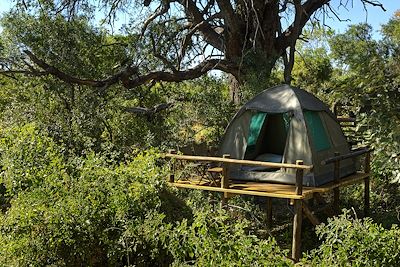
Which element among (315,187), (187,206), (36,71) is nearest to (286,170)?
(315,187)

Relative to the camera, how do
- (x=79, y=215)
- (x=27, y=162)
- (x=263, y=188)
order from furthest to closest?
(x=263, y=188) < (x=27, y=162) < (x=79, y=215)

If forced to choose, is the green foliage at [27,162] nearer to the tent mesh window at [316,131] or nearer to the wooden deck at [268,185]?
the wooden deck at [268,185]

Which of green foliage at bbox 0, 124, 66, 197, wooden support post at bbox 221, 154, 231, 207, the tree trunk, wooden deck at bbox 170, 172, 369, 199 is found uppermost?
the tree trunk

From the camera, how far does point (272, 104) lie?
29.6 ft

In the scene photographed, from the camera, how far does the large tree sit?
38.2 ft

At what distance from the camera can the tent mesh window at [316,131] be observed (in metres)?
8.76

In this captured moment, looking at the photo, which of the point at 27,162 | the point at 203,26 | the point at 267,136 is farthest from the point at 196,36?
the point at 27,162

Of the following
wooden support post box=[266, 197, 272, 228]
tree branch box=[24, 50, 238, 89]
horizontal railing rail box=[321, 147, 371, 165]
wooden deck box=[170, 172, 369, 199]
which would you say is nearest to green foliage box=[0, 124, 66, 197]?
wooden deck box=[170, 172, 369, 199]

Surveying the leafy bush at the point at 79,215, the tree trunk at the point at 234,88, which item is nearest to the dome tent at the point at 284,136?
the tree trunk at the point at 234,88

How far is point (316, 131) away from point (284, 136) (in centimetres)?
78

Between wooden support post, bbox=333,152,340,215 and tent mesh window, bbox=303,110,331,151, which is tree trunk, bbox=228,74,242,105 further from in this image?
wooden support post, bbox=333,152,340,215

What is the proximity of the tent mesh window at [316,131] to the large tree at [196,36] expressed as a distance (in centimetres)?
252

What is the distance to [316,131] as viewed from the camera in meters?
8.97

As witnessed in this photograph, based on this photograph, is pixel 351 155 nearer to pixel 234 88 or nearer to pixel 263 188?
pixel 263 188
